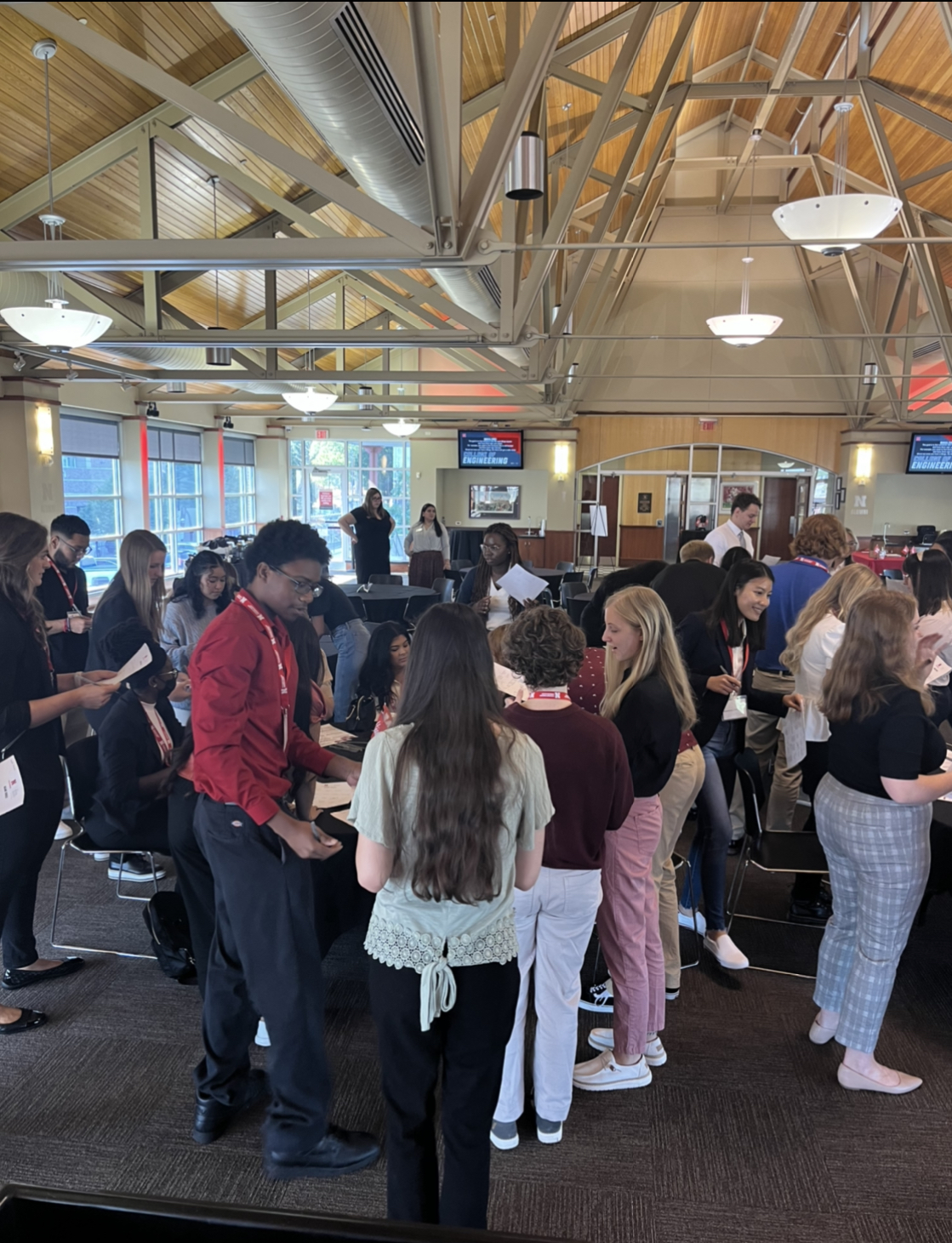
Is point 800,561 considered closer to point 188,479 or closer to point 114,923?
point 114,923

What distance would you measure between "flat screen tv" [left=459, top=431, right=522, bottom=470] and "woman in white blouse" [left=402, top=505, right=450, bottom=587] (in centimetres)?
710

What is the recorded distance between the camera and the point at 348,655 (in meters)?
5.16

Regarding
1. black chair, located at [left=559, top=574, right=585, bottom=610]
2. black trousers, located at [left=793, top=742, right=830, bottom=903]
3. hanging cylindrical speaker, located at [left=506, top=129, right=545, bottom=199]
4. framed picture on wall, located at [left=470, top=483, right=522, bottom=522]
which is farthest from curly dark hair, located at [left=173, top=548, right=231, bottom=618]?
framed picture on wall, located at [left=470, top=483, right=522, bottom=522]

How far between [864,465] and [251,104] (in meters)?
12.3

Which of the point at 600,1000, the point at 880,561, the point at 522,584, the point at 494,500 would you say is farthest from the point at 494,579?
the point at 494,500

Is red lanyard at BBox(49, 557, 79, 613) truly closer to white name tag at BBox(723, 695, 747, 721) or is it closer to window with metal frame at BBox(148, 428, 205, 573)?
white name tag at BBox(723, 695, 747, 721)

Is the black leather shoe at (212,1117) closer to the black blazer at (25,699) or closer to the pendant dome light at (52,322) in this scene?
the black blazer at (25,699)

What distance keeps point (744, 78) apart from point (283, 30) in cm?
1188

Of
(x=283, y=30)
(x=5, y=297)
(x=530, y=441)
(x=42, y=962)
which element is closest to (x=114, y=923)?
(x=42, y=962)

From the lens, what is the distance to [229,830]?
2.21 m

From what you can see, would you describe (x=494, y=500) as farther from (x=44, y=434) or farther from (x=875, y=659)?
(x=875, y=659)

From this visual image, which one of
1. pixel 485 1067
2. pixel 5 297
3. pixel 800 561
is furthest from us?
pixel 5 297

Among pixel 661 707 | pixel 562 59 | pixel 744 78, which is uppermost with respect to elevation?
pixel 744 78

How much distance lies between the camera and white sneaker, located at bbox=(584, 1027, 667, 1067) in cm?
294
